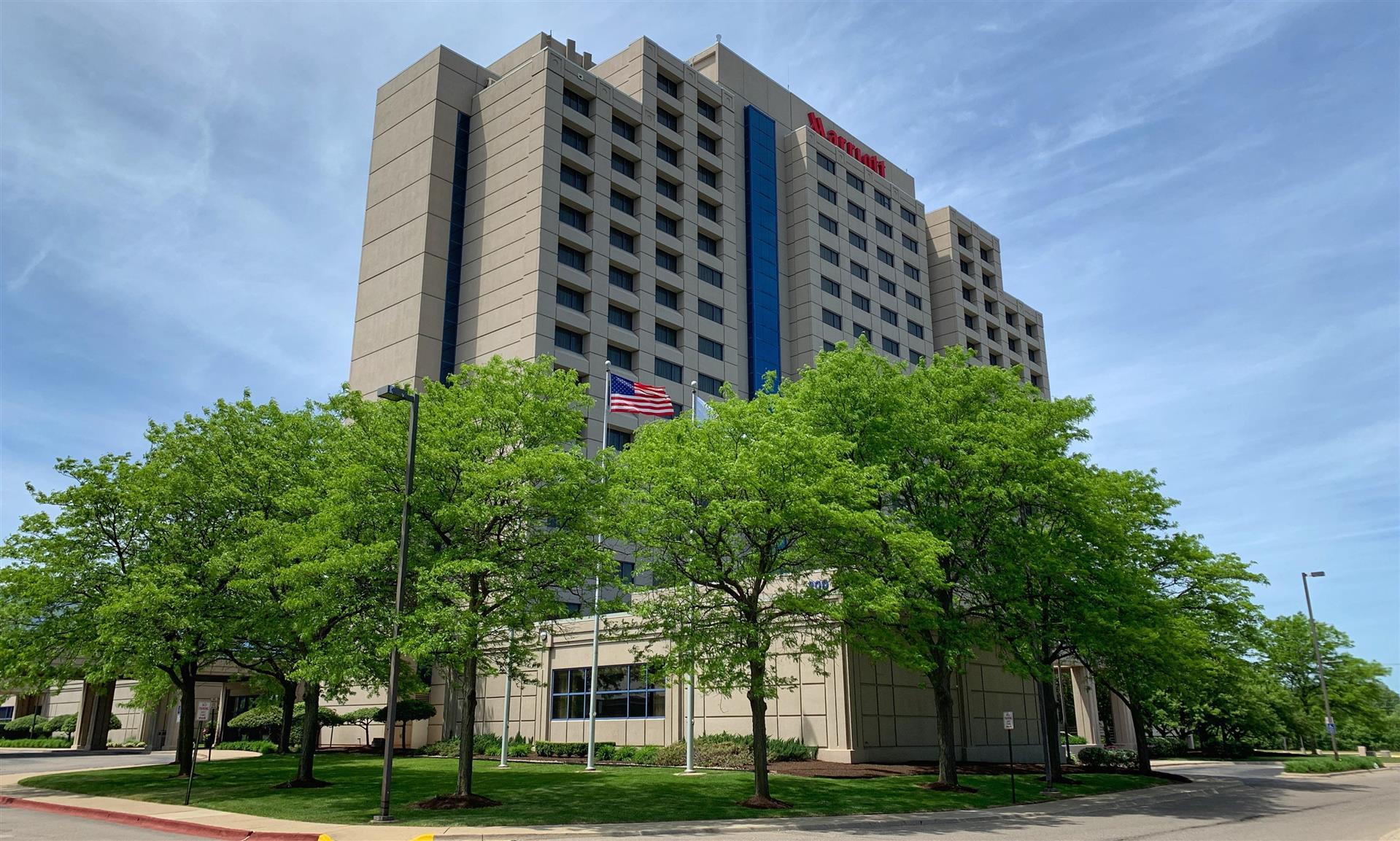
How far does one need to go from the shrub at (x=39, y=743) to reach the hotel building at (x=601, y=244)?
4.94m

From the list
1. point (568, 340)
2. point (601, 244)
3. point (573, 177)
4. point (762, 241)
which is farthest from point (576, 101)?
point (762, 241)

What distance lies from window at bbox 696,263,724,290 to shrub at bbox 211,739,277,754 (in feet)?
137

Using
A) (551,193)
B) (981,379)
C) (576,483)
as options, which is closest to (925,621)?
(981,379)

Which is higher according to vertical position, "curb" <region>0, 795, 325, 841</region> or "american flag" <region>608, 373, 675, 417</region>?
"american flag" <region>608, 373, 675, 417</region>

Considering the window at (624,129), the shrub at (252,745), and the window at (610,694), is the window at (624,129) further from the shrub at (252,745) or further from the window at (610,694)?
the shrub at (252,745)

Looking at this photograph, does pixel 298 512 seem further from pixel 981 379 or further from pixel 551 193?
pixel 551 193

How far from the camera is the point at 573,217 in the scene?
2542 inches

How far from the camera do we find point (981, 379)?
32.7 m

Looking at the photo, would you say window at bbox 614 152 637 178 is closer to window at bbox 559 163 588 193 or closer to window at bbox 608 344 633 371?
window at bbox 559 163 588 193

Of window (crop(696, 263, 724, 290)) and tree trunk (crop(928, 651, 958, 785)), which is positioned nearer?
tree trunk (crop(928, 651, 958, 785))

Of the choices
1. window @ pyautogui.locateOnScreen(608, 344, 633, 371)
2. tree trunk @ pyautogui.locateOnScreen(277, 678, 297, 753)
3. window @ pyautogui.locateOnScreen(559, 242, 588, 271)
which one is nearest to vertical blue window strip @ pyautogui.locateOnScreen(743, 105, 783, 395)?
window @ pyautogui.locateOnScreen(608, 344, 633, 371)

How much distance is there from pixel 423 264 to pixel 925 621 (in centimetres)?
4537

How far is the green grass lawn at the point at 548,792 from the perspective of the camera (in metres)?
22.9

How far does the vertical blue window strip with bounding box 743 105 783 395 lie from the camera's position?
73.6 metres
